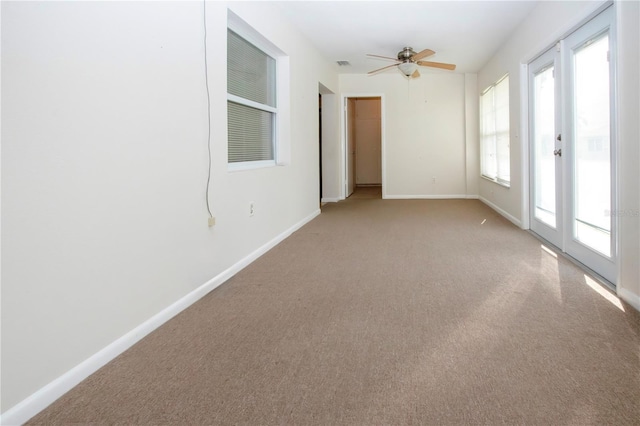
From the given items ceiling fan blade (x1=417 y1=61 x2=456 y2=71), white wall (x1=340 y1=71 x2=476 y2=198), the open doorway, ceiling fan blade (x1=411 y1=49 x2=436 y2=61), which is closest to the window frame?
ceiling fan blade (x1=411 y1=49 x2=436 y2=61)

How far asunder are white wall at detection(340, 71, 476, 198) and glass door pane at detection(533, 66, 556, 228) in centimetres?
354

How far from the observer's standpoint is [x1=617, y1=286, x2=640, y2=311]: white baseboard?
234 cm

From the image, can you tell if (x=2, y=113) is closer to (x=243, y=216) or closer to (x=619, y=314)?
(x=243, y=216)

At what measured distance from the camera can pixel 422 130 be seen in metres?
8.21

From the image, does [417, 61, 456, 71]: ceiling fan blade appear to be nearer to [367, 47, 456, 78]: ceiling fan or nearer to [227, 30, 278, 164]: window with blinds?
[367, 47, 456, 78]: ceiling fan

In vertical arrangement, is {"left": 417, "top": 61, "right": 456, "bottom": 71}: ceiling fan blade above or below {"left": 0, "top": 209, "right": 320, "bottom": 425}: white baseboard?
above

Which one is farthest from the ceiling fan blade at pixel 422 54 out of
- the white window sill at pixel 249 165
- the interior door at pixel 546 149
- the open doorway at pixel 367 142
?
the open doorway at pixel 367 142

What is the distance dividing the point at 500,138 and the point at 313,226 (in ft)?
9.59

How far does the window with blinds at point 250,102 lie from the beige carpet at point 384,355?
3.54 feet

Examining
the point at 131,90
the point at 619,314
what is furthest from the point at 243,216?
the point at 619,314

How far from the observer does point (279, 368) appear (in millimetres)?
1777

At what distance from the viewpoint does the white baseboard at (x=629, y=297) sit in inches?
92.0

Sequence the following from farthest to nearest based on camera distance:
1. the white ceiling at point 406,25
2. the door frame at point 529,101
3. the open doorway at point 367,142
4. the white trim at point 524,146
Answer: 1. the open doorway at point 367,142
2. the white trim at point 524,146
3. the white ceiling at point 406,25
4. the door frame at point 529,101

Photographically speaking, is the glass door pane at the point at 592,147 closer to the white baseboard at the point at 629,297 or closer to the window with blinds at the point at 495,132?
the white baseboard at the point at 629,297
